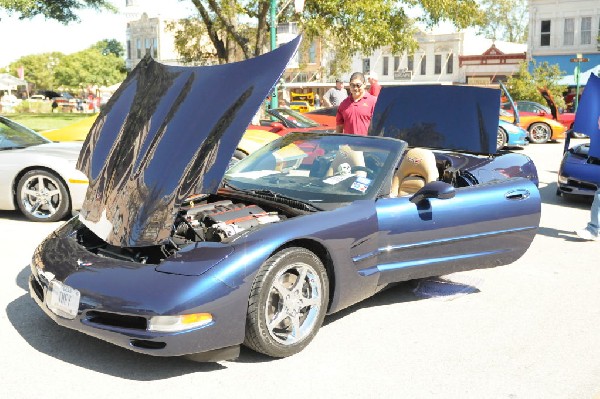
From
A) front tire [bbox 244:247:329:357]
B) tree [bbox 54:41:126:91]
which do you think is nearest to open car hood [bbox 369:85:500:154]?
front tire [bbox 244:247:329:357]

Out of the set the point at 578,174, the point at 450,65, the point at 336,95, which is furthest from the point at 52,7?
the point at 450,65

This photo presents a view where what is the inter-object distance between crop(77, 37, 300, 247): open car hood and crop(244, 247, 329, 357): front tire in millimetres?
617

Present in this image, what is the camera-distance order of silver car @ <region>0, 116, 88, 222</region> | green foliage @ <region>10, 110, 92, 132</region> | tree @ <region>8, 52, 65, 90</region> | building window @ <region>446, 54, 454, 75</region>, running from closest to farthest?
silver car @ <region>0, 116, 88, 222</region> → green foliage @ <region>10, 110, 92, 132</region> → building window @ <region>446, 54, 454, 75</region> → tree @ <region>8, 52, 65, 90</region>

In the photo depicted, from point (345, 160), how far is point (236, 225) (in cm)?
120

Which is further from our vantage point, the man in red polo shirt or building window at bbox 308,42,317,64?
building window at bbox 308,42,317,64

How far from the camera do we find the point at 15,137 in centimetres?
864

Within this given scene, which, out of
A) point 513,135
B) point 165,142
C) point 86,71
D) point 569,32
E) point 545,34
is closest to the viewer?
point 165,142

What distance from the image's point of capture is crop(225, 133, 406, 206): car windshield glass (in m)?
4.83

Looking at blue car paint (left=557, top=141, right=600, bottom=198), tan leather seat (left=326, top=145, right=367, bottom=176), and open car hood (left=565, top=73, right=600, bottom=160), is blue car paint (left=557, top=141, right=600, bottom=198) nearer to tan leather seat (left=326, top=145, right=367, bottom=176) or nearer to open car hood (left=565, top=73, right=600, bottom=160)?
open car hood (left=565, top=73, right=600, bottom=160)

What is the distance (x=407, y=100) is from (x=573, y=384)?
12.3ft

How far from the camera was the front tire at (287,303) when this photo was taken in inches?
149

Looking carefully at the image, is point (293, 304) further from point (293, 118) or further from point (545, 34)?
point (545, 34)

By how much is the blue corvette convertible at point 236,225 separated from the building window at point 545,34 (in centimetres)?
4529

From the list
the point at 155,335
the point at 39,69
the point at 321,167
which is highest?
the point at 39,69
